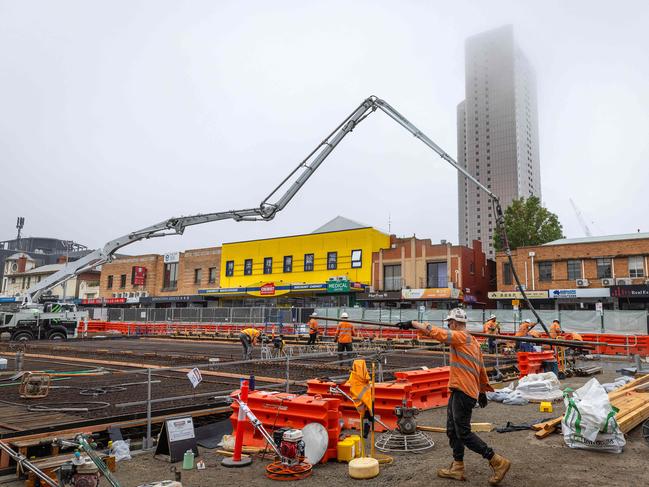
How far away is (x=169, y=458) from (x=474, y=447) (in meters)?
4.24

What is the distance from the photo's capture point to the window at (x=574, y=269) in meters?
38.0

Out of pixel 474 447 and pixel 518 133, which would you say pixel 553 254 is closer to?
pixel 474 447

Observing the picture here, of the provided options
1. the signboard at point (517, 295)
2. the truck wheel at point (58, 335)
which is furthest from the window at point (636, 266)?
the truck wheel at point (58, 335)

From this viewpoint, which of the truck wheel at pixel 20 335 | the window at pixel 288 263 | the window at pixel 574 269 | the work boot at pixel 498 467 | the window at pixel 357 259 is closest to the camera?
the work boot at pixel 498 467

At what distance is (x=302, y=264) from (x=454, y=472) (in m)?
42.8

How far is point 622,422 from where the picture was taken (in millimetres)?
8227

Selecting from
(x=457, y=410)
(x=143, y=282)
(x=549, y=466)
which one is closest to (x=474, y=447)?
(x=457, y=410)

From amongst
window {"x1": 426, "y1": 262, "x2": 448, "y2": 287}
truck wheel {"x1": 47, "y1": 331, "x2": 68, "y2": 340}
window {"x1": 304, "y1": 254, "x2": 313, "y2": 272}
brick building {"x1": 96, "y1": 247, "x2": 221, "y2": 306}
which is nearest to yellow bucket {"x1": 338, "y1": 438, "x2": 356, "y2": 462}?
truck wheel {"x1": 47, "y1": 331, "x2": 68, "y2": 340}

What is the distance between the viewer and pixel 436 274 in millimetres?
42625

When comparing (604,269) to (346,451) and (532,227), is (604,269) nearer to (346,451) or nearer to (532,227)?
(532,227)

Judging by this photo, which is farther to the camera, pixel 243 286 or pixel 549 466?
pixel 243 286

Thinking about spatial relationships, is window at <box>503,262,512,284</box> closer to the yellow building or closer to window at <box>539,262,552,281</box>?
window at <box>539,262,552,281</box>

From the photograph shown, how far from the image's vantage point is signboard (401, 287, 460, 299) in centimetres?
3995

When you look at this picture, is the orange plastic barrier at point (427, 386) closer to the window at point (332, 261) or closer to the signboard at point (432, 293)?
the signboard at point (432, 293)
